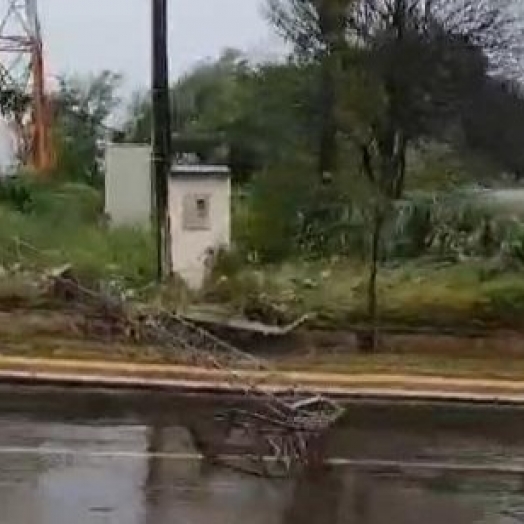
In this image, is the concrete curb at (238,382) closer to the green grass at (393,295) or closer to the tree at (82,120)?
the green grass at (393,295)

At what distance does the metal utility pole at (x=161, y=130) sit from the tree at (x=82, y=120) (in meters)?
5.77

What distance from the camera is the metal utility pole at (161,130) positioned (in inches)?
756

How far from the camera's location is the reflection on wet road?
9.67 metres

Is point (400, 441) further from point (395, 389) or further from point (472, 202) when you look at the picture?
point (472, 202)

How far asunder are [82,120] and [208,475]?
2040 centimetres

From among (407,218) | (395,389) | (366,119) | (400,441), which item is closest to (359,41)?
(366,119)

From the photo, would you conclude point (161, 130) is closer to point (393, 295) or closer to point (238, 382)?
point (393, 295)

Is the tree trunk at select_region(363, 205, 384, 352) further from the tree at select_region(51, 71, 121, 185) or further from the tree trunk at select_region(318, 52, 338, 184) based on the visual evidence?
the tree at select_region(51, 71, 121, 185)

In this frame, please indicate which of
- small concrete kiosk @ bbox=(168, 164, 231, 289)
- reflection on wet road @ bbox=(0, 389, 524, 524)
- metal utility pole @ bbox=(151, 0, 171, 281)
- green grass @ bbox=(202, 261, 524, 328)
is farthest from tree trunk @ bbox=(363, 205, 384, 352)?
reflection on wet road @ bbox=(0, 389, 524, 524)

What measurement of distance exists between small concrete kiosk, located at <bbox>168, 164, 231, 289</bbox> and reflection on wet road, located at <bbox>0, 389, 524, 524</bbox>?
5055 mm

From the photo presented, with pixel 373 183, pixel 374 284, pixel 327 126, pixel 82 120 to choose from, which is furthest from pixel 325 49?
pixel 82 120

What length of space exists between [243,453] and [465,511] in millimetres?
2064

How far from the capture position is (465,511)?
9.97 m

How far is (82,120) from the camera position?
30.5 metres
